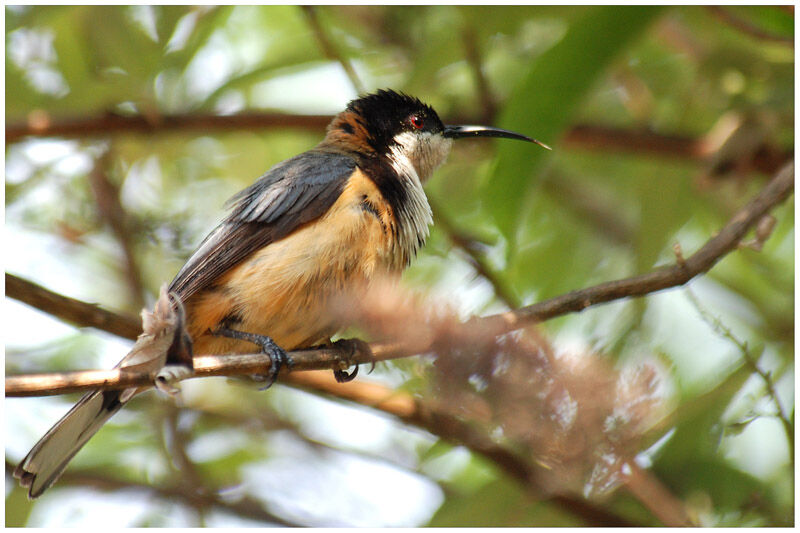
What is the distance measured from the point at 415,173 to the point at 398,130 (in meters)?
0.38

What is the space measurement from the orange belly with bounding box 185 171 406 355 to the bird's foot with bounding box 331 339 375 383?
9 centimetres

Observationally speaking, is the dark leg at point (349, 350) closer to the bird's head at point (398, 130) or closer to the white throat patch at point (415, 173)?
the white throat patch at point (415, 173)

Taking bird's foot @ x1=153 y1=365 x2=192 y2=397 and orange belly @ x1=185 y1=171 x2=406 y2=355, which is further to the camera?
orange belly @ x1=185 y1=171 x2=406 y2=355

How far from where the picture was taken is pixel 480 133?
4668 millimetres

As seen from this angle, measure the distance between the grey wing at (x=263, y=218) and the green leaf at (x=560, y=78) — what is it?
77 centimetres

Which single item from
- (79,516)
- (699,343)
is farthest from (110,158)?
(699,343)

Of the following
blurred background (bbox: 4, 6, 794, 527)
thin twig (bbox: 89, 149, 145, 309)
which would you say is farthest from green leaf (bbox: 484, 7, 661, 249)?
thin twig (bbox: 89, 149, 145, 309)

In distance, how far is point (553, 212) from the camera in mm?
5832

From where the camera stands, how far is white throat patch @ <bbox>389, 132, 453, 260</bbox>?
4086 mm

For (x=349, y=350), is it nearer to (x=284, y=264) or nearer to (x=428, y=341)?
(x=284, y=264)

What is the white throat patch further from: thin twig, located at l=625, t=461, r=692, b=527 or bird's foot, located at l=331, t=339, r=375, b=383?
thin twig, located at l=625, t=461, r=692, b=527

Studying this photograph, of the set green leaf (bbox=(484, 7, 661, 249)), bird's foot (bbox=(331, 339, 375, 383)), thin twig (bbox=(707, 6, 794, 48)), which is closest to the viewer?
bird's foot (bbox=(331, 339, 375, 383))

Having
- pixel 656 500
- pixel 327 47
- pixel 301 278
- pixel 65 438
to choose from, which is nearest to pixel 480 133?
pixel 327 47

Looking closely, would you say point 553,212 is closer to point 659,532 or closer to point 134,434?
point 659,532
